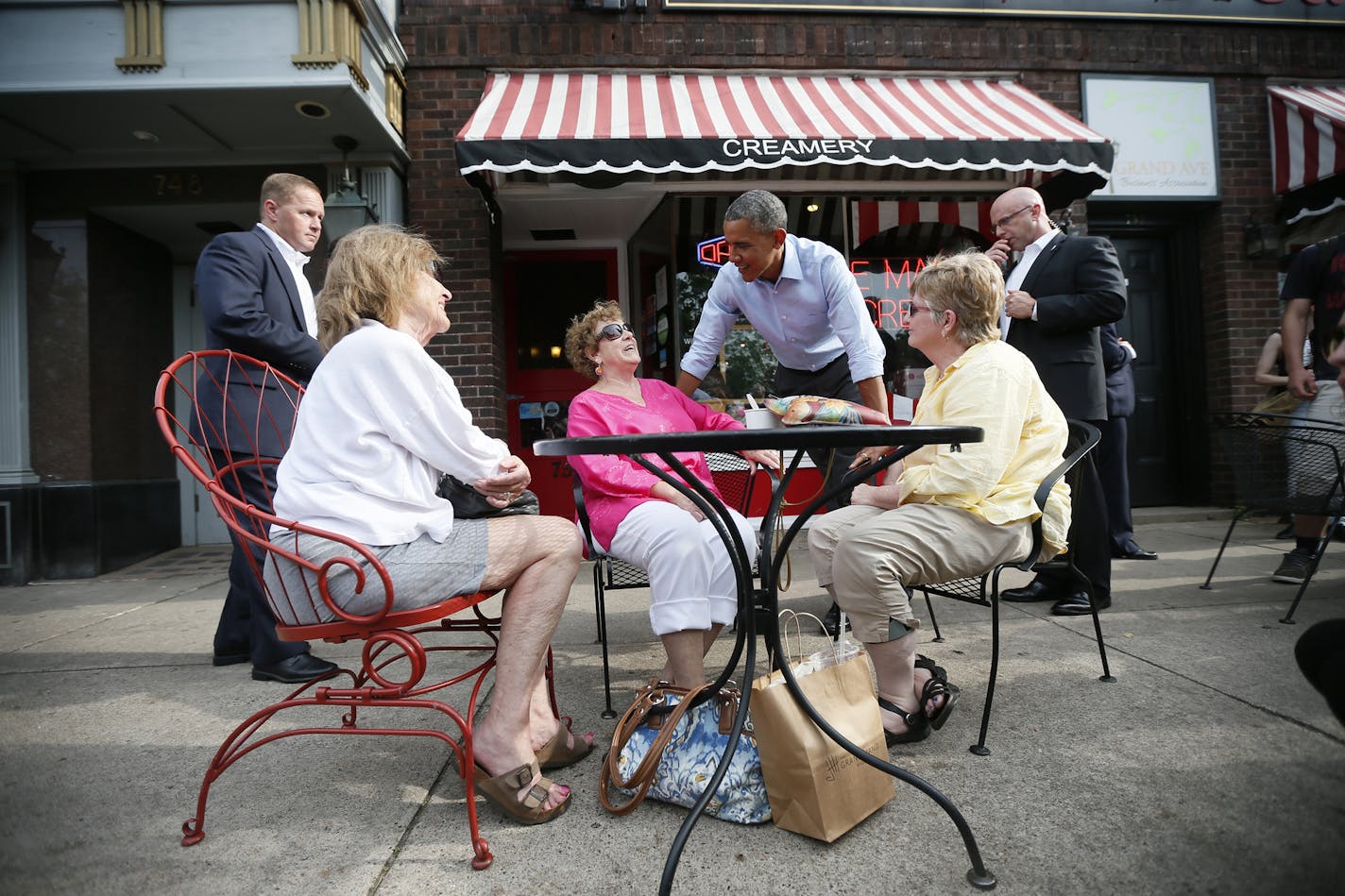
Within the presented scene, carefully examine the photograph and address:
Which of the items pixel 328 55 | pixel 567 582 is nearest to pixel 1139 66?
pixel 328 55

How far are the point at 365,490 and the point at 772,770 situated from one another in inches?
43.6

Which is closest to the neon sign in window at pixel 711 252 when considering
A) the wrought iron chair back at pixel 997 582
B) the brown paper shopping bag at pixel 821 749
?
the wrought iron chair back at pixel 997 582

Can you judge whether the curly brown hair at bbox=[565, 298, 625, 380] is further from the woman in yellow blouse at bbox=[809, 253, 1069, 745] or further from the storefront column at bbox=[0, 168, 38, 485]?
the storefront column at bbox=[0, 168, 38, 485]

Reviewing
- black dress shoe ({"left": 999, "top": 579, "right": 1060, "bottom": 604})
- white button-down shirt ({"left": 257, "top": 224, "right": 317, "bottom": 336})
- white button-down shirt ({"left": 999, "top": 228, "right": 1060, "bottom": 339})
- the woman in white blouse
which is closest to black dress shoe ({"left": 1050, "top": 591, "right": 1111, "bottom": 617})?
black dress shoe ({"left": 999, "top": 579, "right": 1060, "bottom": 604})

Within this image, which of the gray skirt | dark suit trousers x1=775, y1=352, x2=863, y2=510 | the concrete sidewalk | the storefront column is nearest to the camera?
the concrete sidewalk

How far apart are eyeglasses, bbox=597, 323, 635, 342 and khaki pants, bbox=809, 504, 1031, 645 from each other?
1.16 meters

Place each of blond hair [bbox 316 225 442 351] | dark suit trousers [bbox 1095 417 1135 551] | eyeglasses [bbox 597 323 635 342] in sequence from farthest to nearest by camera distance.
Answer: dark suit trousers [bbox 1095 417 1135 551]
eyeglasses [bbox 597 323 635 342]
blond hair [bbox 316 225 442 351]

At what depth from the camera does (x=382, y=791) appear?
2.03 metres

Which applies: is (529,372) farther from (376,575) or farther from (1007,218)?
(376,575)

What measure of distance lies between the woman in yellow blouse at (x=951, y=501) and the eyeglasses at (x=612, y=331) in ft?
3.39

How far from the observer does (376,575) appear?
1.72m

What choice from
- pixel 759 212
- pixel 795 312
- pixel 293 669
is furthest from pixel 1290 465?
pixel 293 669

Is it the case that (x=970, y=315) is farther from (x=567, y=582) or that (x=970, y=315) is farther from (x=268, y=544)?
(x=268, y=544)

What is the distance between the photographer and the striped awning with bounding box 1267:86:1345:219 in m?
5.94
